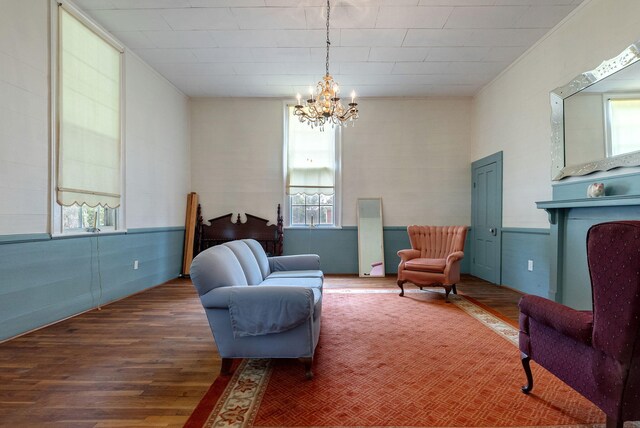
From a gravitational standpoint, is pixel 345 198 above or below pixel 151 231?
above

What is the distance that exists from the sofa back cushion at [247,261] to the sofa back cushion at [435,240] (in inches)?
104

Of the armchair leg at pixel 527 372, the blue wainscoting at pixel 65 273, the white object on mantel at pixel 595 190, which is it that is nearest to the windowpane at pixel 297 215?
the blue wainscoting at pixel 65 273

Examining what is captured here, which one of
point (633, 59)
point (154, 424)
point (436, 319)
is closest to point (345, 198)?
point (436, 319)

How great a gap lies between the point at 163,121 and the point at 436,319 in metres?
4.99

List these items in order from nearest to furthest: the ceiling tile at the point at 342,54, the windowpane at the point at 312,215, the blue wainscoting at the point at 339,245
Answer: the ceiling tile at the point at 342,54 → the blue wainscoting at the point at 339,245 → the windowpane at the point at 312,215

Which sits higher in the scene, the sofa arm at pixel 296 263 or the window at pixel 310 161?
the window at pixel 310 161

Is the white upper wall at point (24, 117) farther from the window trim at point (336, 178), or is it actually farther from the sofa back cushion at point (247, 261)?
the window trim at point (336, 178)

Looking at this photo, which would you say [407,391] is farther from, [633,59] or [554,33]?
[554,33]

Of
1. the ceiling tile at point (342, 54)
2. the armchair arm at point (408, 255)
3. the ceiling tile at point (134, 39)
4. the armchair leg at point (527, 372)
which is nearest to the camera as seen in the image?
the armchair leg at point (527, 372)

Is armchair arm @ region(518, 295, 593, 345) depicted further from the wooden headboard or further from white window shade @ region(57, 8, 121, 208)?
the wooden headboard

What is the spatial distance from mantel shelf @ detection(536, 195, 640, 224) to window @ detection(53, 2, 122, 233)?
503cm

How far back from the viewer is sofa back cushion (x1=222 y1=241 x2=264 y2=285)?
9.46ft

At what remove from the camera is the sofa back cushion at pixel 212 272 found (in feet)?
7.12

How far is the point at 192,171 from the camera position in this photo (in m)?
6.41
